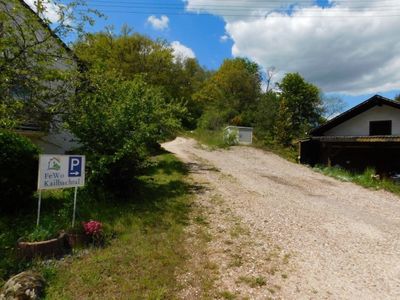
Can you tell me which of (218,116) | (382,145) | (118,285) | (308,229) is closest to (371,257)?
(308,229)

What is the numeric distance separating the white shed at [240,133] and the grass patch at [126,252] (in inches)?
719

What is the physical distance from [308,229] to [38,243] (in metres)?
5.44

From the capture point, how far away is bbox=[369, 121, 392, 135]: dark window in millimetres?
17469

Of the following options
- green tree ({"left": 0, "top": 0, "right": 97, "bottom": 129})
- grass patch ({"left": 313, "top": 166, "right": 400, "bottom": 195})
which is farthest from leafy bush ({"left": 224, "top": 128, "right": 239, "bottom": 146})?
green tree ({"left": 0, "top": 0, "right": 97, "bottom": 129})

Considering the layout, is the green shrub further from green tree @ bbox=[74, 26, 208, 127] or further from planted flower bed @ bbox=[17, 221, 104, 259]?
green tree @ bbox=[74, 26, 208, 127]

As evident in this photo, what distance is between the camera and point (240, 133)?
28.2 meters

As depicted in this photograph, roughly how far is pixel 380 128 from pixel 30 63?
17.5 m

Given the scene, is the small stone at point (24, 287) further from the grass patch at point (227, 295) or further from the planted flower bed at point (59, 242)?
the grass patch at point (227, 295)

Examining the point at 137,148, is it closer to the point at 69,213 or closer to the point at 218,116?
the point at 69,213

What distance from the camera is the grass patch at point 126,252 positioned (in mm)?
4527

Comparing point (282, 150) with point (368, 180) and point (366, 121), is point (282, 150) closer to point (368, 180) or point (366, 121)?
point (366, 121)

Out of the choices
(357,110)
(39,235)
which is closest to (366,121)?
(357,110)

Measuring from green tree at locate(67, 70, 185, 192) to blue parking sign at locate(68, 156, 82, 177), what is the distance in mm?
1199

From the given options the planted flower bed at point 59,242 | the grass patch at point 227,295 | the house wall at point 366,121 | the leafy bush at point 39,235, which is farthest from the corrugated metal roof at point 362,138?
the leafy bush at point 39,235
